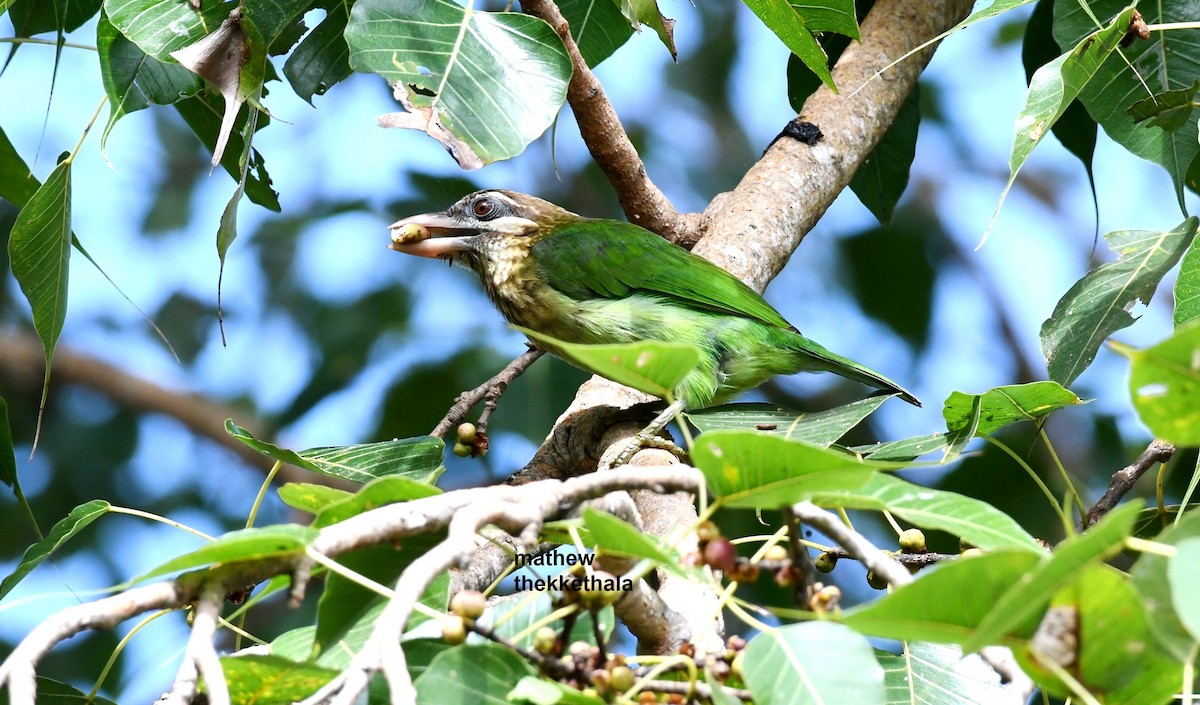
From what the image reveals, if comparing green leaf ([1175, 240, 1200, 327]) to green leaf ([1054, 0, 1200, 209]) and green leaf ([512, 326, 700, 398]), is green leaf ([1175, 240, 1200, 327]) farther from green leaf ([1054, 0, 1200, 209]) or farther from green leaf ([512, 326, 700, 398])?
green leaf ([512, 326, 700, 398])

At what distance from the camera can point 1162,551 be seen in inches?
40.6

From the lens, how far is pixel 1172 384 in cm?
106

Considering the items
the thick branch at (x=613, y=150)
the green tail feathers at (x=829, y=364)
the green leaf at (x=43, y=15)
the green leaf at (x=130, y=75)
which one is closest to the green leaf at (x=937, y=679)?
the green tail feathers at (x=829, y=364)

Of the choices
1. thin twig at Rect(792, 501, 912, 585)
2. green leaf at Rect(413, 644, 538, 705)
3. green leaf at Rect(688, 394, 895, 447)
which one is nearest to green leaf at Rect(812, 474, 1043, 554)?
thin twig at Rect(792, 501, 912, 585)

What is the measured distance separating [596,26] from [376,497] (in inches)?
86.0

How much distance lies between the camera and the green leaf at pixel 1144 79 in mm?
2842

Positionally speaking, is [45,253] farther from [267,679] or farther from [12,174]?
[267,679]

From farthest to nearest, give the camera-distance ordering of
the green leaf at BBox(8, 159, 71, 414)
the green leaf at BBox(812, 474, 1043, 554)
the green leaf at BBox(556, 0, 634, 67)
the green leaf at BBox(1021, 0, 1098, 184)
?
1. the green leaf at BBox(1021, 0, 1098, 184)
2. the green leaf at BBox(556, 0, 634, 67)
3. the green leaf at BBox(8, 159, 71, 414)
4. the green leaf at BBox(812, 474, 1043, 554)

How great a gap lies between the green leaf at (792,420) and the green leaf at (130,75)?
157cm

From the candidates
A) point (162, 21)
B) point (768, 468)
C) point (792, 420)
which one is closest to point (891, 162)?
point (792, 420)

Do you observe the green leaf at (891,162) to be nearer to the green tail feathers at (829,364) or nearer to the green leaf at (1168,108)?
the green tail feathers at (829,364)

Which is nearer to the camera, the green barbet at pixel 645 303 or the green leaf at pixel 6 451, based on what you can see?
the green leaf at pixel 6 451

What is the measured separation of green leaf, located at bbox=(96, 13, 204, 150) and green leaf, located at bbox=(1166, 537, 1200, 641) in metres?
2.40

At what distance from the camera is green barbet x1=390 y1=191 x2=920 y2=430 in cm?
356
